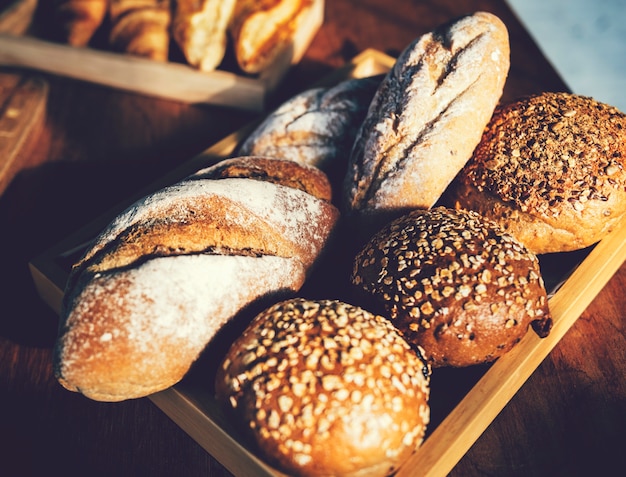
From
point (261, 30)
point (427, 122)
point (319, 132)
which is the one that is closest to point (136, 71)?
point (261, 30)

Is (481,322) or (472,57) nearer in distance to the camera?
(481,322)

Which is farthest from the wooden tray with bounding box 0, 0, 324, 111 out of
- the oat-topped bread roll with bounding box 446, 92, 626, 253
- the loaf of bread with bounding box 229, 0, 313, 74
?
the oat-topped bread roll with bounding box 446, 92, 626, 253

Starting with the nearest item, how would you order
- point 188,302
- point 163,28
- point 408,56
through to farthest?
point 188,302 → point 408,56 → point 163,28

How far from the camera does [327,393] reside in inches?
35.6

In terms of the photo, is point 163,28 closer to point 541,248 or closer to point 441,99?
point 441,99

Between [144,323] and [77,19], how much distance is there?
1462mm

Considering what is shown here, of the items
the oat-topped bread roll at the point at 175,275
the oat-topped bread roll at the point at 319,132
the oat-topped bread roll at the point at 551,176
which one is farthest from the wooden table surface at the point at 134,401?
the oat-topped bread roll at the point at 319,132

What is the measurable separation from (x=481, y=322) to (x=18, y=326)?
3.51ft

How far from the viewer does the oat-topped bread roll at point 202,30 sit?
190 centimetres

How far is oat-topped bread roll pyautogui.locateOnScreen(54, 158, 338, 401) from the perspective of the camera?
97 centimetres

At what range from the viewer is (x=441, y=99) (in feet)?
4.30

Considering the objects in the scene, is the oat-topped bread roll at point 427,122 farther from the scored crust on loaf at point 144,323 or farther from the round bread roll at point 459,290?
the scored crust on loaf at point 144,323

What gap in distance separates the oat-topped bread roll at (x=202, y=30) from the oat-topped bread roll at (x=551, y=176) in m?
1.04

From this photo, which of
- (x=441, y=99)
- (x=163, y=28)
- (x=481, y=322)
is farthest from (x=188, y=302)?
(x=163, y=28)
